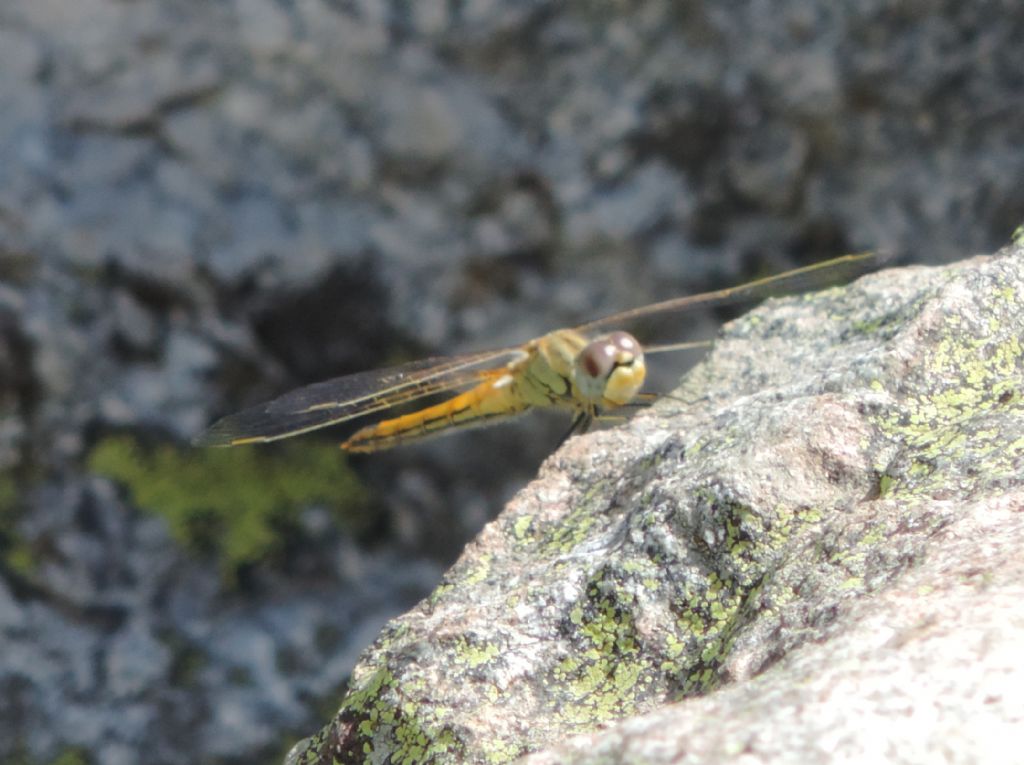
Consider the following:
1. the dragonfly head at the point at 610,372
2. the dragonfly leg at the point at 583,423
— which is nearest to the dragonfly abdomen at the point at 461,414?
the dragonfly leg at the point at 583,423

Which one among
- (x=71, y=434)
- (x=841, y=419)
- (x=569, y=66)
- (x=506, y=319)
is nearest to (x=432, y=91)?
(x=569, y=66)

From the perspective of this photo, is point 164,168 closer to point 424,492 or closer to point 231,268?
point 231,268

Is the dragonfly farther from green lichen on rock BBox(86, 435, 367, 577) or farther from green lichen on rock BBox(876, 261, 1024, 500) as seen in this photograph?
green lichen on rock BBox(86, 435, 367, 577)

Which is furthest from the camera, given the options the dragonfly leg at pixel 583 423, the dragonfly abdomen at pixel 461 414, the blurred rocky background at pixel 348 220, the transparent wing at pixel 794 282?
the blurred rocky background at pixel 348 220

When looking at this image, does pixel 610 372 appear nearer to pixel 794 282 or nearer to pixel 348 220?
pixel 794 282

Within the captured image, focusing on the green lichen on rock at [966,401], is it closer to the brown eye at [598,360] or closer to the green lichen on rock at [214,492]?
the brown eye at [598,360]

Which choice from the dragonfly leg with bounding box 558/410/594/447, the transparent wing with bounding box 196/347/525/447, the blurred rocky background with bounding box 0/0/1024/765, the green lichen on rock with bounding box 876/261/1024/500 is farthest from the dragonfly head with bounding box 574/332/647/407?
the blurred rocky background with bounding box 0/0/1024/765
